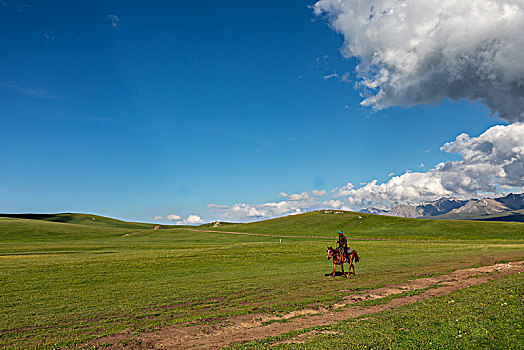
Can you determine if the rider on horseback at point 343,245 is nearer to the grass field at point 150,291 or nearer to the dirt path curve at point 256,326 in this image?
the grass field at point 150,291

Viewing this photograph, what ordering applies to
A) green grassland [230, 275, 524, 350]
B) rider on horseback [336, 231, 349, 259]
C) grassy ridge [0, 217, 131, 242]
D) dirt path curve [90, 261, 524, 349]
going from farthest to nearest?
grassy ridge [0, 217, 131, 242] → rider on horseback [336, 231, 349, 259] → dirt path curve [90, 261, 524, 349] → green grassland [230, 275, 524, 350]

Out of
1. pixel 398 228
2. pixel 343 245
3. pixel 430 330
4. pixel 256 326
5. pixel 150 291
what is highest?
pixel 343 245

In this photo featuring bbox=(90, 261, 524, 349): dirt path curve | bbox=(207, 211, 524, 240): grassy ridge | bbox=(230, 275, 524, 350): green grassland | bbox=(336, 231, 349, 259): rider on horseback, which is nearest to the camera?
bbox=(230, 275, 524, 350): green grassland

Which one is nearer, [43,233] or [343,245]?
[343,245]

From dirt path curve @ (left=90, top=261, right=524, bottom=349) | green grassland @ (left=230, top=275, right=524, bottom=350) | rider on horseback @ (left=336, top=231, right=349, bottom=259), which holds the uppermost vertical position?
rider on horseback @ (left=336, top=231, right=349, bottom=259)

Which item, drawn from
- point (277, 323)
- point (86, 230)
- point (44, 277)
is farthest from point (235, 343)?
point (86, 230)

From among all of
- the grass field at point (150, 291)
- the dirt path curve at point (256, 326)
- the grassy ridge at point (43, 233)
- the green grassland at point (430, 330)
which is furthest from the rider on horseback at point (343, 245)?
the grassy ridge at point (43, 233)

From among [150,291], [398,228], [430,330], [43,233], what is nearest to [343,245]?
[430,330]

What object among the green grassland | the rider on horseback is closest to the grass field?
the rider on horseback

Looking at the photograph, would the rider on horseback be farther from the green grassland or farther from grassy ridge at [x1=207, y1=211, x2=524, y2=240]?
grassy ridge at [x1=207, y1=211, x2=524, y2=240]

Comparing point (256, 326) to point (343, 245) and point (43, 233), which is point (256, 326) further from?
point (43, 233)

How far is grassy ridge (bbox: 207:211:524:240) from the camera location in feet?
307

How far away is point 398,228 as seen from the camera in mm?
112625

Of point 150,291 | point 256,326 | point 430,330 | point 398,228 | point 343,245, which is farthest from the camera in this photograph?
point 398,228
